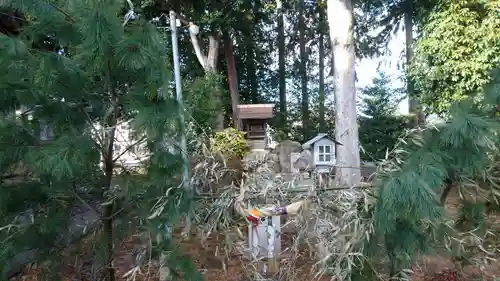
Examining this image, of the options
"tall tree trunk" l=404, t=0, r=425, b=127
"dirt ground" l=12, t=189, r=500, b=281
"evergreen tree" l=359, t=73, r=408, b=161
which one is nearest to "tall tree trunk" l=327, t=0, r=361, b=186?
"dirt ground" l=12, t=189, r=500, b=281

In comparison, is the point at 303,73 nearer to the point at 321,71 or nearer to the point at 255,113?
the point at 321,71

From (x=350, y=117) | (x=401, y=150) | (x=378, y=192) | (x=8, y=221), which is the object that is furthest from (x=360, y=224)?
(x=350, y=117)

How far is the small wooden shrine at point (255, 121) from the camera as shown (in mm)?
8070

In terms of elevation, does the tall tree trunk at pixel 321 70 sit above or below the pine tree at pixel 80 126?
above

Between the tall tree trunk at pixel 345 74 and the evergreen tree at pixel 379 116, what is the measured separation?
17.5 ft

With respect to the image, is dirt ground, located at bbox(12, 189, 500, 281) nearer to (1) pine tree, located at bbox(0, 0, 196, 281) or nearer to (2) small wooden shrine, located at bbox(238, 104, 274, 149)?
(1) pine tree, located at bbox(0, 0, 196, 281)

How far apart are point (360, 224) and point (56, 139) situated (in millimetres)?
1357

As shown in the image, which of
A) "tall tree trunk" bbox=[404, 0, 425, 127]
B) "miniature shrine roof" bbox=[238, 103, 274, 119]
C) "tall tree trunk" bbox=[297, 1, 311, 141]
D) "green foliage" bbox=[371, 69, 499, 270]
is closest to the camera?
"green foliage" bbox=[371, 69, 499, 270]

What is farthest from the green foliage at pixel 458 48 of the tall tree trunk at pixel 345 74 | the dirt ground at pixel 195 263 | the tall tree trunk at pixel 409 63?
the dirt ground at pixel 195 263

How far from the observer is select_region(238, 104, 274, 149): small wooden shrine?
26.5 ft

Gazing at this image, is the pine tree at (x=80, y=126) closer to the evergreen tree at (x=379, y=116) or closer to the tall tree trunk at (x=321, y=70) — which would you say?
the evergreen tree at (x=379, y=116)

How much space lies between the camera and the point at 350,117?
11.9 ft

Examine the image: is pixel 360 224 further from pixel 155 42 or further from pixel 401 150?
pixel 155 42

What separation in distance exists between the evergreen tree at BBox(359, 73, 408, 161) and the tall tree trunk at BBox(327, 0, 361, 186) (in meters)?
5.32
